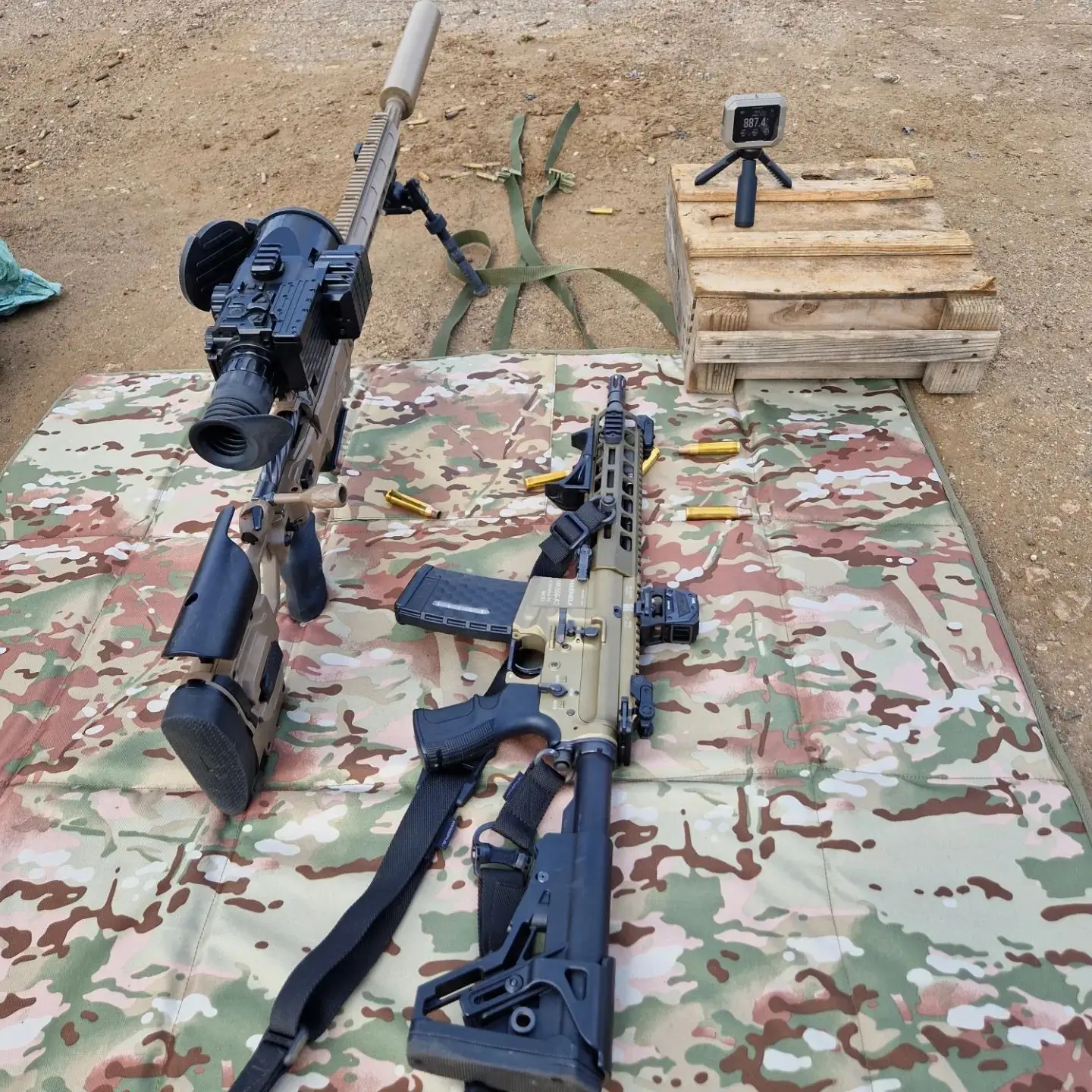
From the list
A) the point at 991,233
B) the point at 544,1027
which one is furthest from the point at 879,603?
the point at 991,233

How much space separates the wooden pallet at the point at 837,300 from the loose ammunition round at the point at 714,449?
46 centimetres

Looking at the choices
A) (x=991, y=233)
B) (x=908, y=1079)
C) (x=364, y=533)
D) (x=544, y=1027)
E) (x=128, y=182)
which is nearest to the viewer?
(x=544, y=1027)

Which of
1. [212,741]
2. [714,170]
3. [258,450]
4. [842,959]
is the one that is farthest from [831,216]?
[212,741]

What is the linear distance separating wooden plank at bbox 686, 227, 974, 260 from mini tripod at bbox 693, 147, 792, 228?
5.4 inches

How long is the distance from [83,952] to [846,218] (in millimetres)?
4572

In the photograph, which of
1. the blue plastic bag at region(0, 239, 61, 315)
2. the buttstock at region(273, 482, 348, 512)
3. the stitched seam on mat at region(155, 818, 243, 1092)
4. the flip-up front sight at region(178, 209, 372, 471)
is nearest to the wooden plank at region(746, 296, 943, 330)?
the flip-up front sight at region(178, 209, 372, 471)

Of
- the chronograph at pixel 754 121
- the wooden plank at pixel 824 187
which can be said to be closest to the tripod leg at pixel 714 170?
the chronograph at pixel 754 121

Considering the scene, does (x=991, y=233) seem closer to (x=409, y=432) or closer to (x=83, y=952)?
(x=409, y=432)

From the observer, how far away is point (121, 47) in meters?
8.72

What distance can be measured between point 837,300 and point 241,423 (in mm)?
2936

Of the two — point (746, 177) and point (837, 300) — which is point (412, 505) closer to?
point (837, 300)

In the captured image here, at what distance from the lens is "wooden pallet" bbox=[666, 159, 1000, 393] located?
4172mm

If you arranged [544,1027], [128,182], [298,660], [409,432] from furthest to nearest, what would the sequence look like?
[128,182] → [409,432] → [298,660] → [544,1027]

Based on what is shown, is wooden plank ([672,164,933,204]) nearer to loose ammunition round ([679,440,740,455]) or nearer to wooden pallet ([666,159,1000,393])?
wooden pallet ([666,159,1000,393])
